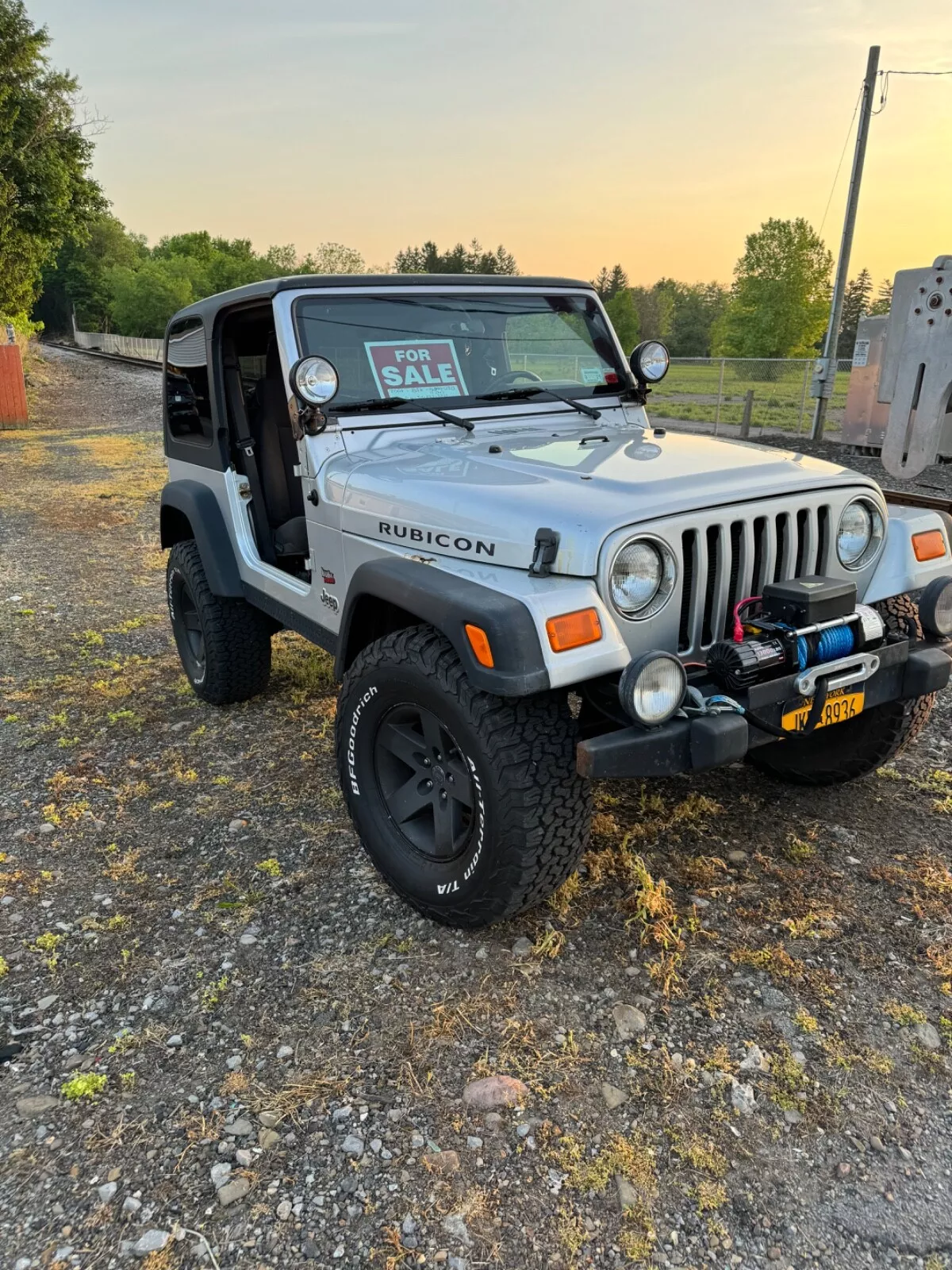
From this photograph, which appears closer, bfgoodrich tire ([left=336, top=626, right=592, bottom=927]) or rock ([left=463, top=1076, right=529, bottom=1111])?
rock ([left=463, top=1076, right=529, bottom=1111])

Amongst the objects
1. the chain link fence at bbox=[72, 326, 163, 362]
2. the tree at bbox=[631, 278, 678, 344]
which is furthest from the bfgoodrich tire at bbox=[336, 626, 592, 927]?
the tree at bbox=[631, 278, 678, 344]

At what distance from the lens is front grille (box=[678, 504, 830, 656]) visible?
2.64m

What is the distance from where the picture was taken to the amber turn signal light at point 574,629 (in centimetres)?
233

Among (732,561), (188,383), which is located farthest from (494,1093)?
(188,383)

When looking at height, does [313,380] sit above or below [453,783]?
above

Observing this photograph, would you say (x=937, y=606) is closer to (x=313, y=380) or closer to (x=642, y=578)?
(x=642, y=578)

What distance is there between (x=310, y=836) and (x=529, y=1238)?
74.1 inches

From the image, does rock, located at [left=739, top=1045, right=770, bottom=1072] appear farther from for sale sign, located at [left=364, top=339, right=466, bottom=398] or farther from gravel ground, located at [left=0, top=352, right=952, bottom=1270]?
for sale sign, located at [left=364, top=339, right=466, bottom=398]

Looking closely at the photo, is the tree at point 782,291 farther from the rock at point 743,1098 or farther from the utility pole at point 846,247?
the rock at point 743,1098

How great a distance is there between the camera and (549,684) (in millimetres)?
2283

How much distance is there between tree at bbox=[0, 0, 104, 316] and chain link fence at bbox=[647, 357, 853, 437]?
17723 millimetres

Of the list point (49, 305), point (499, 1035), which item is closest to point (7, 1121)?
point (499, 1035)

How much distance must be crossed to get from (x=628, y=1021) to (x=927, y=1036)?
0.84m

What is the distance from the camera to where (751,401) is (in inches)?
688
